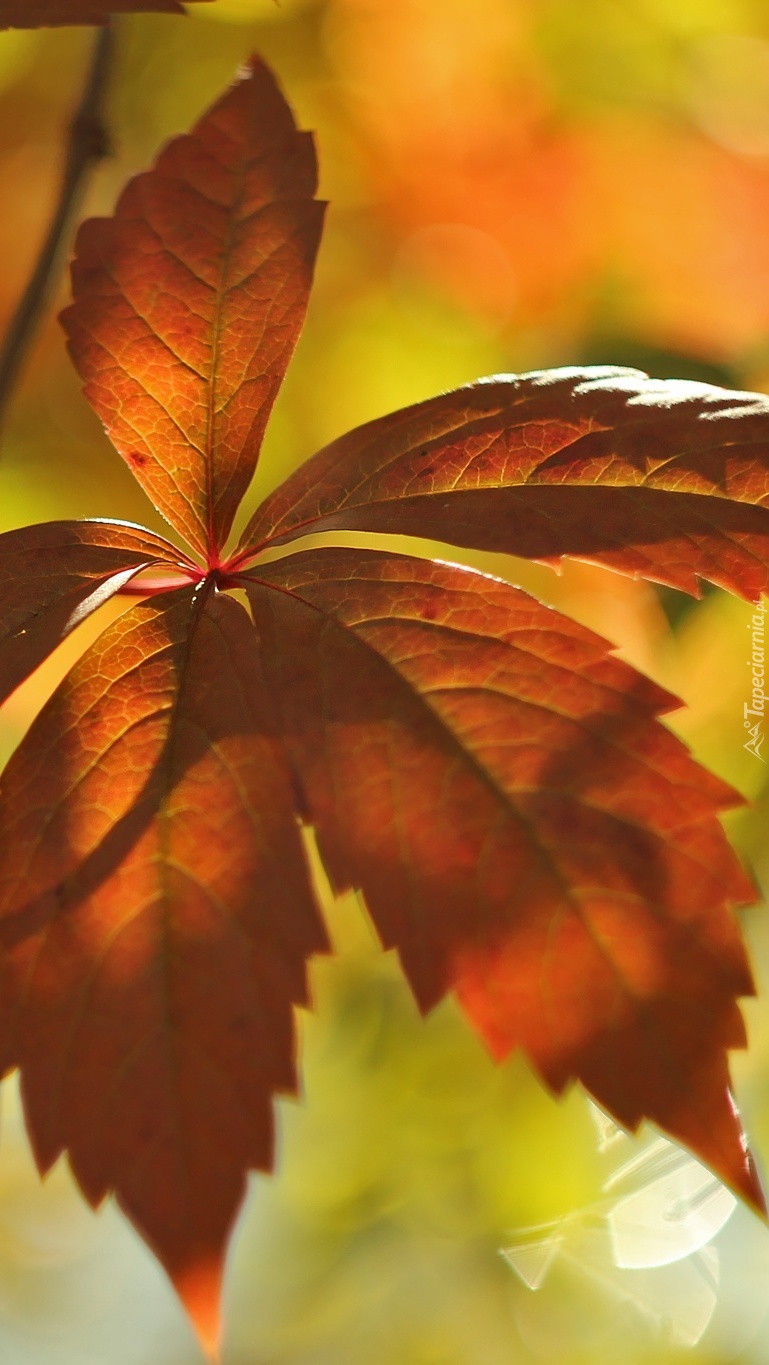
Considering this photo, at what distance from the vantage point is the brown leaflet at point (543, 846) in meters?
0.33

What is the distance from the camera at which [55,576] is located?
41cm

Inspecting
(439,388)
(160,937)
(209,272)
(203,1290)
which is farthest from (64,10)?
(439,388)

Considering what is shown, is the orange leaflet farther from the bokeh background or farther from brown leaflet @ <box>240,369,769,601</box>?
the bokeh background

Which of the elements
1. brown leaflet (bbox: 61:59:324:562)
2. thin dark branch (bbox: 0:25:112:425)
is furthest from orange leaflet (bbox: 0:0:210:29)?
thin dark branch (bbox: 0:25:112:425)

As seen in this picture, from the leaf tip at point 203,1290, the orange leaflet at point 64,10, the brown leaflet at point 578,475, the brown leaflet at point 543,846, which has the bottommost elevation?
the leaf tip at point 203,1290

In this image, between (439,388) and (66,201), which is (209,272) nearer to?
(66,201)

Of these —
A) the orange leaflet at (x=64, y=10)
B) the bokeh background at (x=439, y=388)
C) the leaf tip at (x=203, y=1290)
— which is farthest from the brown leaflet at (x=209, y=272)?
the bokeh background at (x=439, y=388)

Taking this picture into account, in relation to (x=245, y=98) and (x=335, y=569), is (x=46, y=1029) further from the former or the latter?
(x=245, y=98)

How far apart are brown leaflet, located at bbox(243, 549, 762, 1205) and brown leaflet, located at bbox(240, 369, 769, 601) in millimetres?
42

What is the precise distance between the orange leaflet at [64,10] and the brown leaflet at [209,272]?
0.17 ft

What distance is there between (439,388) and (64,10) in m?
0.76

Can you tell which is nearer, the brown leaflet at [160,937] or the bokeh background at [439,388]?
the brown leaflet at [160,937]

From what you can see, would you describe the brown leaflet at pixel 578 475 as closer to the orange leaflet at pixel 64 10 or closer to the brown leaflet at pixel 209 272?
the brown leaflet at pixel 209 272

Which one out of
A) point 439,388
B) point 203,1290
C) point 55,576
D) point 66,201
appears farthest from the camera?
point 439,388
